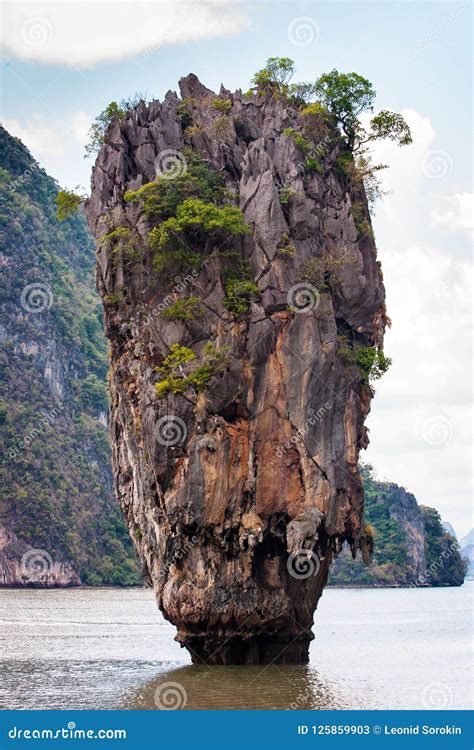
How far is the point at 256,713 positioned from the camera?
784 inches

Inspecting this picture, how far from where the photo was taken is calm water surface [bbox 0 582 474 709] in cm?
2205

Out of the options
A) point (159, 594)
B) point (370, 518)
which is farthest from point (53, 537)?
point (159, 594)

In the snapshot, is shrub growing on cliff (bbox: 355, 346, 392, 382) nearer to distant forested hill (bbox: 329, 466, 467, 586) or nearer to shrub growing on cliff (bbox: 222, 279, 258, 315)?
shrub growing on cliff (bbox: 222, 279, 258, 315)

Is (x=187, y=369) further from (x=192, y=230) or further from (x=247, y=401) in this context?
(x=192, y=230)

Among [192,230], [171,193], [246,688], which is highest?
[171,193]

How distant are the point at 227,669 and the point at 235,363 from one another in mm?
7262

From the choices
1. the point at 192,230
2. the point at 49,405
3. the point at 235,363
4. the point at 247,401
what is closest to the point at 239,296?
the point at 235,363

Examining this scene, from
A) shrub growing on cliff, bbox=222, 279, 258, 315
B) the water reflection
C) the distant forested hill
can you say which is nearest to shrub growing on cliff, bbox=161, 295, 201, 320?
shrub growing on cliff, bbox=222, 279, 258, 315

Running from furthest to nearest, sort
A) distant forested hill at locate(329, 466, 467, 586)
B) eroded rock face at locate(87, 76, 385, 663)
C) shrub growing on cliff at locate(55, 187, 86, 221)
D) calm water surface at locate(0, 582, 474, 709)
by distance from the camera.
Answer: distant forested hill at locate(329, 466, 467, 586) → shrub growing on cliff at locate(55, 187, 86, 221) → eroded rock face at locate(87, 76, 385, 663) → calm water surface at locate(0, 582, 474, 709)

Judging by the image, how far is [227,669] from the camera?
25.2 m

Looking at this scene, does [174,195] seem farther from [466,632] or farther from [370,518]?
→ [370,518]

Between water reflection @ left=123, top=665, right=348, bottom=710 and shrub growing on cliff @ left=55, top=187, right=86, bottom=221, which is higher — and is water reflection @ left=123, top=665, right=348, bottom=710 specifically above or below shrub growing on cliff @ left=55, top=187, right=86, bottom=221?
below

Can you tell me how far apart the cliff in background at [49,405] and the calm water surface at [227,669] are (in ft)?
140

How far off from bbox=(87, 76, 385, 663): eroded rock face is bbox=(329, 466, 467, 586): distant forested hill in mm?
75693
